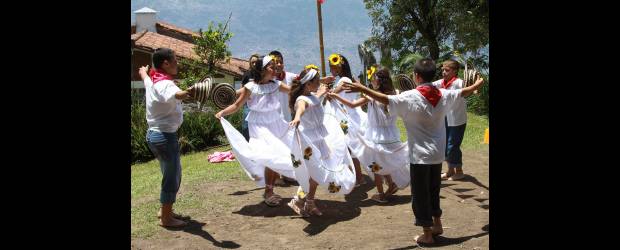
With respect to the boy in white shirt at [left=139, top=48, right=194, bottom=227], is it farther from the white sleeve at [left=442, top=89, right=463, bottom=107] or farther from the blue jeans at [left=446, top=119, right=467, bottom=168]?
the blue jeans at [left=446, top=119, right=467, bottom=168]

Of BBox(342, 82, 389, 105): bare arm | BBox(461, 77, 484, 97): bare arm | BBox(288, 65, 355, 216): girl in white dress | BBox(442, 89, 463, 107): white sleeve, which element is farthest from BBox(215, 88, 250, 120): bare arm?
BBox(461, 77, 484, 97): bare arm

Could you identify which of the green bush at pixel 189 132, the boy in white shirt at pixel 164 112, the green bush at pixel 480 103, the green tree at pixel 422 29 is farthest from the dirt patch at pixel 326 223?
the green tree at pixel 422 29

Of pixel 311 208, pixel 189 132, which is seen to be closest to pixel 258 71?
pixel 311 208

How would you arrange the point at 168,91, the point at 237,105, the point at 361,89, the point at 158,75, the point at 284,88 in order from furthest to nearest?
the point at 284,88 → the point at 237,105 → the point at 158,75 → the point at 168,91 → the point at 361,89

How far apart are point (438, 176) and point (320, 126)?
5.87ft

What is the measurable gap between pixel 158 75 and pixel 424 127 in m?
2.58

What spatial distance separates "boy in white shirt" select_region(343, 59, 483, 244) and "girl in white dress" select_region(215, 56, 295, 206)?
202cm

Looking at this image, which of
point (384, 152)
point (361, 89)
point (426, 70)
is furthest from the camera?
point (384, 152)

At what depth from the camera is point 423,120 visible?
5984 millimetres

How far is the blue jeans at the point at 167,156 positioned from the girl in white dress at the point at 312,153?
1.29m

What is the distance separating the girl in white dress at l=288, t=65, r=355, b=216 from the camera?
7.20 meters

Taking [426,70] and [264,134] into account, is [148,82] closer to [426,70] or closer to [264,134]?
[264,134]
